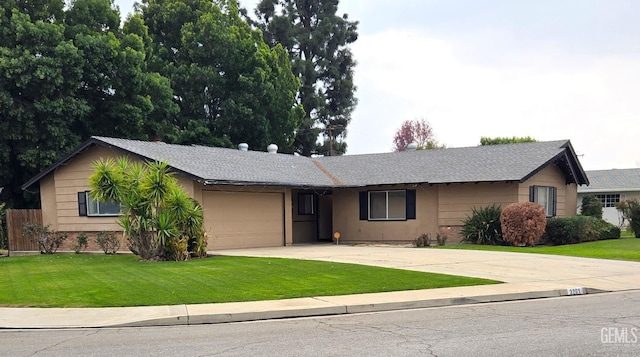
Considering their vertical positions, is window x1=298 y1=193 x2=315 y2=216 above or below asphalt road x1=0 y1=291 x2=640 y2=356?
above

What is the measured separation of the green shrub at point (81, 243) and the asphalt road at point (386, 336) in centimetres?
1292

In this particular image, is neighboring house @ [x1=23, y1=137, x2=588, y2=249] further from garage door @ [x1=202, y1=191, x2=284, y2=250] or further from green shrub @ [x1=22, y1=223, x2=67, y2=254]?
green shrub @ [x1=22, y1=223, x2=67, y2=254]

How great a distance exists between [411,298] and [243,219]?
12187 mm

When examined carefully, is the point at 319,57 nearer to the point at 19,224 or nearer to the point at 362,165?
the point at 362,165

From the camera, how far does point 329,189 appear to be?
85.3 ft

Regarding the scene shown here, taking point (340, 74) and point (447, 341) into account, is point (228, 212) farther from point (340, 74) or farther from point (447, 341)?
point (340, 74)

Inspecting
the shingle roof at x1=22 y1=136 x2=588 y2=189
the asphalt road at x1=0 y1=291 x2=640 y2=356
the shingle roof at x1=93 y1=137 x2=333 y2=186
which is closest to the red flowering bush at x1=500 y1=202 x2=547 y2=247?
the shingle roof at x1=22 y1=136 x2=588 y2=189

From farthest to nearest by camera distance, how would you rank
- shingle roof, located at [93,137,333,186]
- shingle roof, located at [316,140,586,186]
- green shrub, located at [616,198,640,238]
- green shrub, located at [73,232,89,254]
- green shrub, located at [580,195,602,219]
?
1. green shrub, located at [580,195,602,219]
2. green shrub, located at [616,198,640,238]
3. shingle roof, located at [316,140,586,186]
4. green shrub, located at [73,232,89,254]
5. shingle roof, located at [93,137,333,186]

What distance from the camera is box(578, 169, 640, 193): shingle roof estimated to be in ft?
119

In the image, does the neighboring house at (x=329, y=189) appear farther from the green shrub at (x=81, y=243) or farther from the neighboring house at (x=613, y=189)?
the neighboring house at (x=613, y=189)

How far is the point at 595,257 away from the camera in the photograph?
679 inches

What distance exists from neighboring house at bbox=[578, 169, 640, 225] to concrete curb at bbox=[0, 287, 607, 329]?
98.4 ft

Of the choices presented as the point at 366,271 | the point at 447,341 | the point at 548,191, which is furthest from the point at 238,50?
the point at 447,341

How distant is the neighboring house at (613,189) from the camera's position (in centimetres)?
3616
